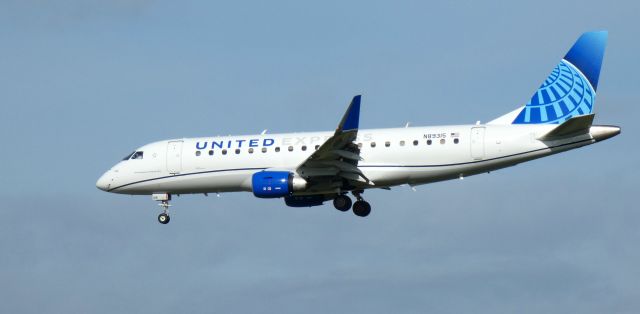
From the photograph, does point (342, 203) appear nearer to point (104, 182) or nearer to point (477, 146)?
point (477, 146)

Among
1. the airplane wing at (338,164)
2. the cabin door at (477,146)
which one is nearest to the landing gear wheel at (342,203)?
the airplane wing at (338,164)

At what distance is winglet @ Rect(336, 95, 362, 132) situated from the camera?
51.2 m

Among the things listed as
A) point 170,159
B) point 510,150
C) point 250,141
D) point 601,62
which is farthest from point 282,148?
point 601,62

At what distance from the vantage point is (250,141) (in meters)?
57.8

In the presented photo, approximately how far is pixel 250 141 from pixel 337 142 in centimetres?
584

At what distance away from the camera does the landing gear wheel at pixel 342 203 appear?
5762cm

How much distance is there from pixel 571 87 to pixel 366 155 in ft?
30.9

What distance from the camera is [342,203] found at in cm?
5762

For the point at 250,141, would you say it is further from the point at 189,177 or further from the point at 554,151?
the point at 554,151

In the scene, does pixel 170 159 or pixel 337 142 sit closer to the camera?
pixel 337 142

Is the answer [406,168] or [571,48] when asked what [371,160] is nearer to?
[406,168]

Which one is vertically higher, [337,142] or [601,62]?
[601,62]

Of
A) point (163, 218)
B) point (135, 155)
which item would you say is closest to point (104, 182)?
point (135, 155)

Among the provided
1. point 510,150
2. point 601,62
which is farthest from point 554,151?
point 601,62
